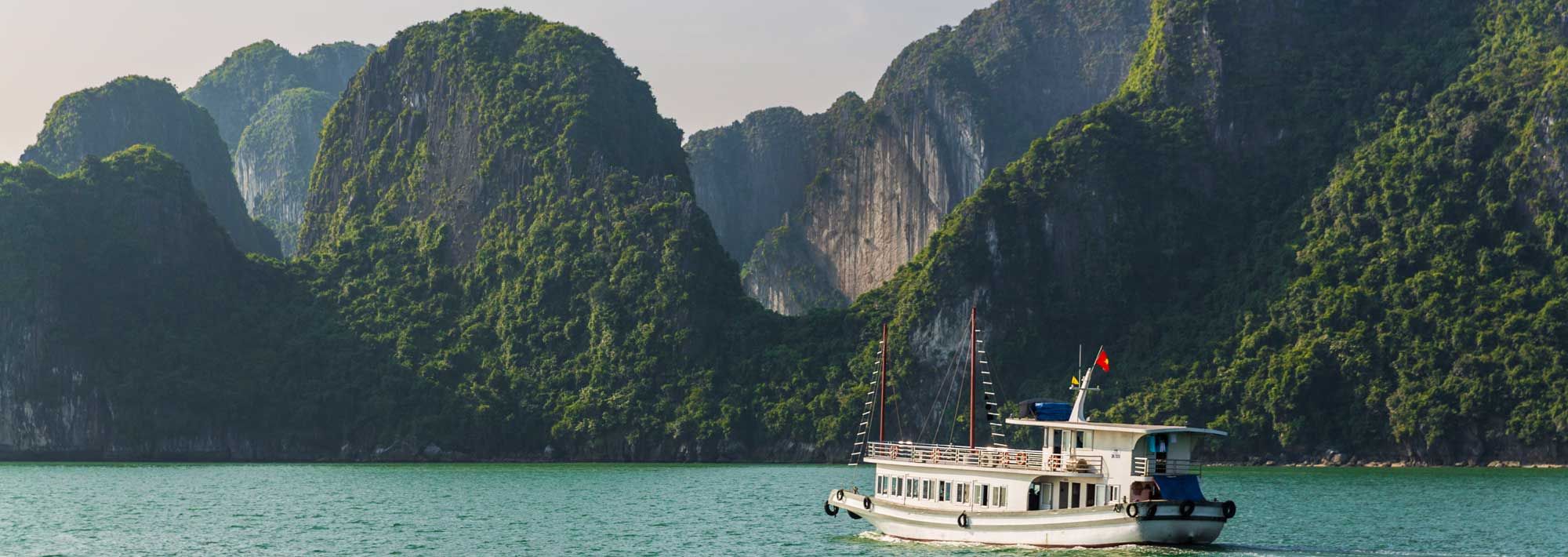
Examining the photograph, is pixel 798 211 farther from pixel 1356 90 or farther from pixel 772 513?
pixel 772 513

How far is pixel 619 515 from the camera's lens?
67.0 metres

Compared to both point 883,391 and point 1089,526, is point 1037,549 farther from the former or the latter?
point 883,391

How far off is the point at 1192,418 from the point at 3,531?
70.8 metres

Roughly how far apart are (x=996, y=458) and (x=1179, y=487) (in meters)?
5.33

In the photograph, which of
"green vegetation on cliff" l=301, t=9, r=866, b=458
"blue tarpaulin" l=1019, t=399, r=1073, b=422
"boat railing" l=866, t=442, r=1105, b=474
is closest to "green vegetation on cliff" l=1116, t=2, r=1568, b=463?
"green vegetation on cliff" l=301, t=9, r=866, b=458

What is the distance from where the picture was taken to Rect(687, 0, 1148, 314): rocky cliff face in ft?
550

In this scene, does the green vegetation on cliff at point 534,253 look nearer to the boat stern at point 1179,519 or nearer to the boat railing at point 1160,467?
the boat railing at point 1160,467

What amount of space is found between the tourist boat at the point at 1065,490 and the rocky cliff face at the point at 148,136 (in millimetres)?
121341

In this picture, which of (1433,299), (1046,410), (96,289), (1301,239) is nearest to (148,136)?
(96,289)

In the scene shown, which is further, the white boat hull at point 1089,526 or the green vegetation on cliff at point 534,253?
the green vegetation on cliff at point 534,253

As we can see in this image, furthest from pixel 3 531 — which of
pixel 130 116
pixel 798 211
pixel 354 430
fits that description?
pixel 798 211

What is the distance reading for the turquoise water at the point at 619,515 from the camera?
5316cm

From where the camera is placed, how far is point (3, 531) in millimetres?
60125

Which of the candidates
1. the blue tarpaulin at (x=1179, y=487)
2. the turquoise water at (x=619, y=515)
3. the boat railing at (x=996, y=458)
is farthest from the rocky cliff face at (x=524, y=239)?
the blue tarpaulin at (x=1179, y=487)
